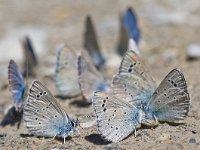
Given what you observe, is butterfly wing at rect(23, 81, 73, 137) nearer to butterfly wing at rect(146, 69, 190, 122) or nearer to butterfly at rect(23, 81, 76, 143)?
butterfly at rect(23, 81, 76, 143)

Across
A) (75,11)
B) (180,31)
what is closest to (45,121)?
(180,31)

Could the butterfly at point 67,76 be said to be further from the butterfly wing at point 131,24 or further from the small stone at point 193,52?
the small stone at point 193,52

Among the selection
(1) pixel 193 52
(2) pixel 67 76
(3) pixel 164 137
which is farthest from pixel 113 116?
(1) pixel 193 52

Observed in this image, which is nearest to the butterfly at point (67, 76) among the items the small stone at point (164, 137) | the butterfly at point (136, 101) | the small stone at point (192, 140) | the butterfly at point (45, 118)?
the butterfly at point (136, 101)

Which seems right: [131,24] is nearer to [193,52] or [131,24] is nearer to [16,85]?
[193,52]

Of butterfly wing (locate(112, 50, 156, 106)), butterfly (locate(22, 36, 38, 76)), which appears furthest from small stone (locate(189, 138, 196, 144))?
butterfly (locate(22, 36, 38, 76))

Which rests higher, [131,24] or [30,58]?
[131,24]
